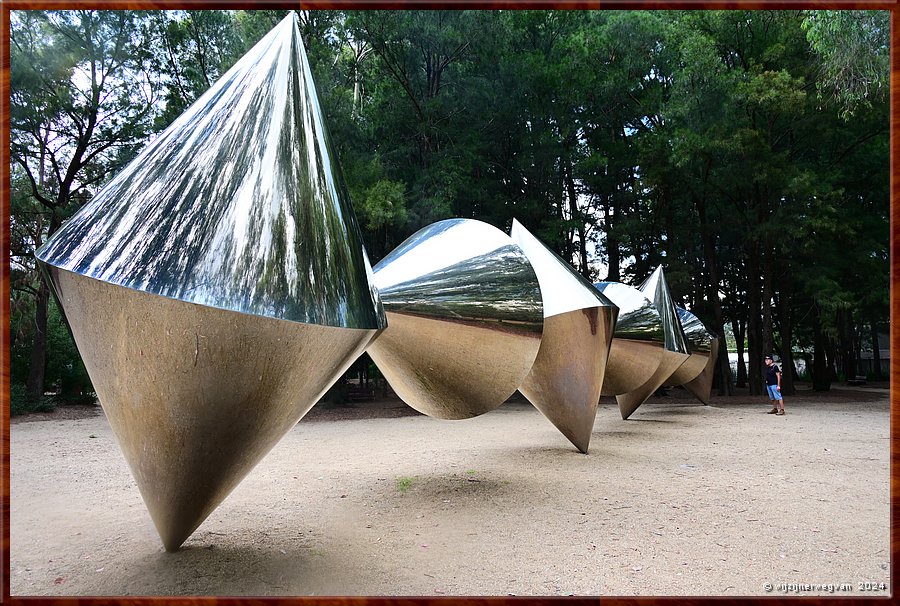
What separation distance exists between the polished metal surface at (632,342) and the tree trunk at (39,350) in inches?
496

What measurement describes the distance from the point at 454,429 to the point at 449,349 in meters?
9.45

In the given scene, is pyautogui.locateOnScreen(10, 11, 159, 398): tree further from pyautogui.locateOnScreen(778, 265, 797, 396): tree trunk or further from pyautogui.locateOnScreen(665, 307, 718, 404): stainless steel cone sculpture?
pyautogui.locateOnScreen(778, 265, 797, 396): tree trunk

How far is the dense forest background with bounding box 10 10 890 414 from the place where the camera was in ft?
50.4

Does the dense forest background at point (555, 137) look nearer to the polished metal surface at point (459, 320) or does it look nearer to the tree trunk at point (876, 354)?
the tree trunk at point (876, 354)

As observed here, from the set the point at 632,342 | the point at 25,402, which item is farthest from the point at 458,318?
the point at 25,402

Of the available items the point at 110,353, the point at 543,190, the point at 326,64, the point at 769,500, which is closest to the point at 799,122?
the point at 543,190

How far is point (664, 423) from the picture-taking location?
53.9 feet

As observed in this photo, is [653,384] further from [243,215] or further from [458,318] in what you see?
[243,215]

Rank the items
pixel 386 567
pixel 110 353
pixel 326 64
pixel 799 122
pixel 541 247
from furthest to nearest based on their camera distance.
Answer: pixel 799 122 → pixel 326 64 → pixel 541 247 → pixel 386 567 → pixel 110 353

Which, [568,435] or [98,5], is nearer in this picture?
[98,5]

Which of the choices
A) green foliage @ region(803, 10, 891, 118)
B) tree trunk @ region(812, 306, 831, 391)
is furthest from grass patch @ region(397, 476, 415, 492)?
tree trunk @ region(812, 306, 831, 391)

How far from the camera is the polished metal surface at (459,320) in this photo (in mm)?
6852

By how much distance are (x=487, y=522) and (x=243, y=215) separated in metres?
4.18

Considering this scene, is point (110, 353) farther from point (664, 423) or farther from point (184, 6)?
point (664, 423)
